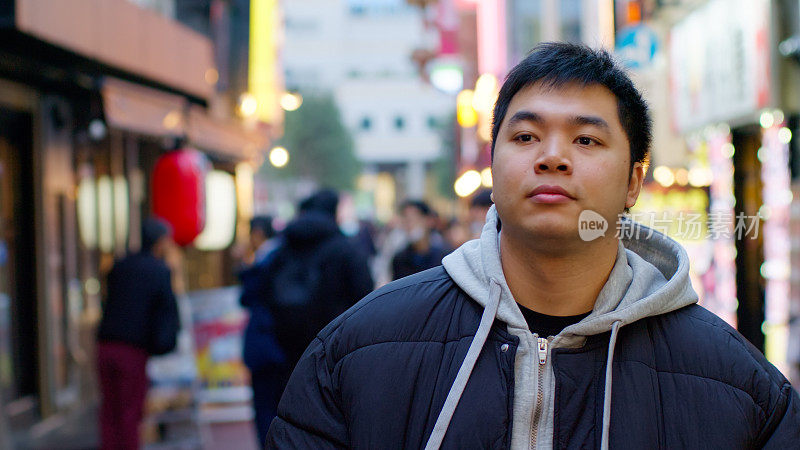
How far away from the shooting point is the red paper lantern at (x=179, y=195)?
8.76 meters

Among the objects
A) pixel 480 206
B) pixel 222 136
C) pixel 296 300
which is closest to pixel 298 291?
pixel 296 300

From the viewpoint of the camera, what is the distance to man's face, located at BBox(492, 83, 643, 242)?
1.89m

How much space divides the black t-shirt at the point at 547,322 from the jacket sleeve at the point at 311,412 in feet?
1.62

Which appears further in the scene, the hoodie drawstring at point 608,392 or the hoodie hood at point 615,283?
the hoodie hood at point 615,283

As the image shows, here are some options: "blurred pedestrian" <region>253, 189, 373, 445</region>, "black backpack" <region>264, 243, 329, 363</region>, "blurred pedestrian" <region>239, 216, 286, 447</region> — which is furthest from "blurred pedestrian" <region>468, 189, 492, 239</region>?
"blurred pedestrian" <region>239, 216, 286, 447</region>

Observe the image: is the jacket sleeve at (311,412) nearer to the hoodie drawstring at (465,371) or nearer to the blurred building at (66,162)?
the hoodie drawstring at (465,371)

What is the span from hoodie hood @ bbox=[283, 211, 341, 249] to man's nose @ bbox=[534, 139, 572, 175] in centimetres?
375

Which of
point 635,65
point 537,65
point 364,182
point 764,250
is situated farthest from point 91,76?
point 364,182

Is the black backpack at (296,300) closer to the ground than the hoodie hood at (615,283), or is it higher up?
closer to the ground

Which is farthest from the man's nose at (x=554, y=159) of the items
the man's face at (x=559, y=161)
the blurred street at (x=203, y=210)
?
the blurred street at (x=203, y=210)

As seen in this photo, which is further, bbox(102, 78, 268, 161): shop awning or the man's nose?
bbox(102, 78, 268, 161): shop awning

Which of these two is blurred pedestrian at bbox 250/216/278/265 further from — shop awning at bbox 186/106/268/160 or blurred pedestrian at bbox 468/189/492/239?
shop awning at bbox 186/106/268/160

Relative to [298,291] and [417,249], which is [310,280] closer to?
[298,291]

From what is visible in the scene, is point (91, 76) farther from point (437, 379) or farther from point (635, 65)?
point (437, 379)
